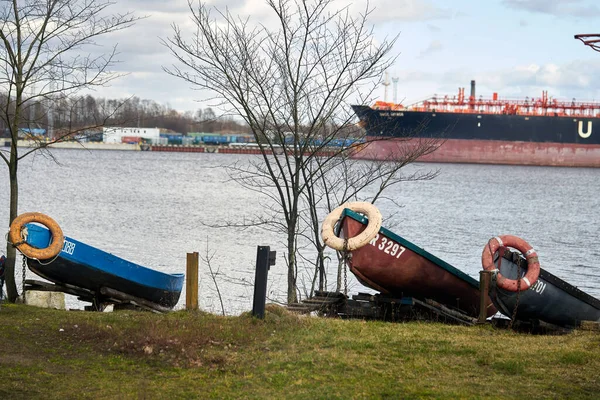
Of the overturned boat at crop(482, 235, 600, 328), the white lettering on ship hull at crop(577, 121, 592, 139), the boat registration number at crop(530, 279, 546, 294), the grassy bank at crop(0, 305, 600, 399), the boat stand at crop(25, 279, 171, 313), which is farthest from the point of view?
the white lettering on ship hull at crop(577, 121, 592, 139)

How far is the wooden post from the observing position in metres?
10.4

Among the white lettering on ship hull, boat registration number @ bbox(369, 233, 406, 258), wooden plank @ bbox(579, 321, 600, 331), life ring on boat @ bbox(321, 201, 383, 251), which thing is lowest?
wooden plank @ bbox(579, 321, 600, 331)

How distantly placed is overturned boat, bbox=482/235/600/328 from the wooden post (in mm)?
4290

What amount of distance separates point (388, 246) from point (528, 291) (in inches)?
88.8

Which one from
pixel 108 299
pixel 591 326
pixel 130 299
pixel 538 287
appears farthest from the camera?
pixel 108 299

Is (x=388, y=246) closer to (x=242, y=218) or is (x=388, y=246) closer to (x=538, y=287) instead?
(x=538, y=287)

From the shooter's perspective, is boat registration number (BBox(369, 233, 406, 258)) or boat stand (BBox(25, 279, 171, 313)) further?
boat stand (BBox(25, 279, 171, 313))

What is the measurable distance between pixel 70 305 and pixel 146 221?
21.2 meters

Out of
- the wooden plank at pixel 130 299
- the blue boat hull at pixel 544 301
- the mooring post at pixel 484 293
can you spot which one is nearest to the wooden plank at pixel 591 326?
the blue boat hull at pixel 544 301

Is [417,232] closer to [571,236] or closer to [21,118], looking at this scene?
[571,236]

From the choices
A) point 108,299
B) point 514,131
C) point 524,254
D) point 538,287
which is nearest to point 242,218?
point 108,299

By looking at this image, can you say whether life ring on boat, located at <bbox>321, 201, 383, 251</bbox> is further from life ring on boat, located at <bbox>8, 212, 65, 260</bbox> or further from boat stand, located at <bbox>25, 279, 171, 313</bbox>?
life ring on boat, located at <bbox>8, 212, 65, 260</bbox>

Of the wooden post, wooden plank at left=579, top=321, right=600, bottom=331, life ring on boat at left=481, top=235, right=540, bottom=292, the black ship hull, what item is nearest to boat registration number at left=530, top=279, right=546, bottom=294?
life ring on boat at left=481, top=235, right=540, bottom=292

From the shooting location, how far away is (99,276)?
13180 mm
